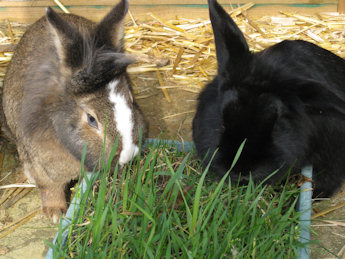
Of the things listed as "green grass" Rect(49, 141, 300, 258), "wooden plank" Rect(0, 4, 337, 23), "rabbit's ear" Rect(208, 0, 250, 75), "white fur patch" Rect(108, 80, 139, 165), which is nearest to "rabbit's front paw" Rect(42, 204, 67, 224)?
"green grass" Rect(49, 141, 300, 258)

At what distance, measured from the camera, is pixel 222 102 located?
236 cm

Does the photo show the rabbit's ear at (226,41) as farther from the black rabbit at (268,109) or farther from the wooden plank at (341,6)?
the wooden plank at (341,6)

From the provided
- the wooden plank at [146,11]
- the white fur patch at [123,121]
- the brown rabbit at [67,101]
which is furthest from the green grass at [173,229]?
the wooden plank at [146,11]

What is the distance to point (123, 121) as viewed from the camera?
2496 mm

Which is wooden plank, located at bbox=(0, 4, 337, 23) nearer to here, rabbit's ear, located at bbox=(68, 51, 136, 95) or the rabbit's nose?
rabbit's ear, located at bbox=(68, 51, 136, 95)

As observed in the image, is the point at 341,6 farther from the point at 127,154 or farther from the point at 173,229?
the point at 173,229

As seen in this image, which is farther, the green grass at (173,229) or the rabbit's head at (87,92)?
the rabbit's head at (87,92)

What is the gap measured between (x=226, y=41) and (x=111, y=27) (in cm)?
65

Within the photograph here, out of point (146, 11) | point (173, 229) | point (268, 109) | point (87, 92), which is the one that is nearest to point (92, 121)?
point (87, 92)

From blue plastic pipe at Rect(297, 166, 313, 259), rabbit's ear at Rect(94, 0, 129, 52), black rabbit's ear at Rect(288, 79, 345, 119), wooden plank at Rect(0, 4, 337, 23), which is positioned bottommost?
blue plastic pipe at Rect(297, 166, 313, 259)

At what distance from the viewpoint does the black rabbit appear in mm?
2254

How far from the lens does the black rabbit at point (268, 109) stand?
2254mm

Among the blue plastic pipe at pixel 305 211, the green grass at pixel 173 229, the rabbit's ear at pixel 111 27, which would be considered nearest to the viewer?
the green grass at pixel 173 229

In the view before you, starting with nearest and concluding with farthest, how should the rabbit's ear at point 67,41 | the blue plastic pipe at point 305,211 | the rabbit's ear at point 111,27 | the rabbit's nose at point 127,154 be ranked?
the blue plastic pipe at point 305,211, the rabbit's ear at point 67,41, the rabbit's nose at point 127,154, the rabbit's ear at point 111,27
